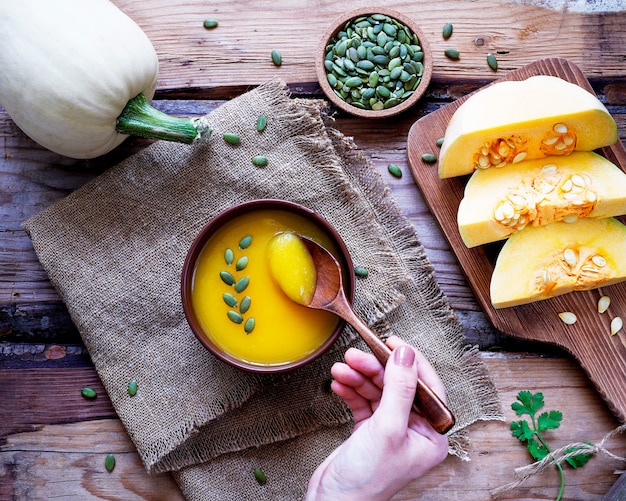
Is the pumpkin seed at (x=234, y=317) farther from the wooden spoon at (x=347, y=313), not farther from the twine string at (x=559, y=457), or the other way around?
the twine string at (x=559, y=457)

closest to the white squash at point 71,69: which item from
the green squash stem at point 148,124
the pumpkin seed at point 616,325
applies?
the green squash stem at point 148,124

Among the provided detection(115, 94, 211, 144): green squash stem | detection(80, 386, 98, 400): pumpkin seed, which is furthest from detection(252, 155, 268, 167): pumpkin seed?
detection(80, 386, 98, 400): pumpkin seed

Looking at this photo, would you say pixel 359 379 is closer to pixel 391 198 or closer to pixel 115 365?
pixel 391 198

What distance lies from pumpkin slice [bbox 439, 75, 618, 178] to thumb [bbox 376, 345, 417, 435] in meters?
0.61

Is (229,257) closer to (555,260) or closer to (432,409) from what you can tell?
(432,409)

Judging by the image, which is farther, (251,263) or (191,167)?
(191,167)

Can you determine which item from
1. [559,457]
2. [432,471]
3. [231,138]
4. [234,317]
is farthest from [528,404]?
[231,138]

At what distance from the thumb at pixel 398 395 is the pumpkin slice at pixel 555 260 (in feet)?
1.51

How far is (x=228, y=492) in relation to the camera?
1.68m

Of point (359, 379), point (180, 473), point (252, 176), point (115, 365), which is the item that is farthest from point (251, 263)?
point (180, 473)

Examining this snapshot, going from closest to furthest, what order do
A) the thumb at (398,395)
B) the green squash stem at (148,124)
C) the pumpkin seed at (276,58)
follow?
the thumb at (398,395)
the green squash stem at (148,124)
the pumpkin seed at (276,58)

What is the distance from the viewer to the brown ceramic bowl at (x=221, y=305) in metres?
1.46

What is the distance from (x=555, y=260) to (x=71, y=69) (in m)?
1.28

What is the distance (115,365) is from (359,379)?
0.66 m
